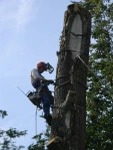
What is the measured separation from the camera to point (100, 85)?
1271 cm

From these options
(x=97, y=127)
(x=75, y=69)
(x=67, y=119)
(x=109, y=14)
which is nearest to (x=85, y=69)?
(x=75, y=69)

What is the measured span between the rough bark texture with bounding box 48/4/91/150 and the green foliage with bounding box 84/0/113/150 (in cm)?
390

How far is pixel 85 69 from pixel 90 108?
6678mm

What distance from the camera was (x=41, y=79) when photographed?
632 cm

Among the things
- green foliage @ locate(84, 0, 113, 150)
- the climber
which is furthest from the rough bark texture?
green foliage @ locate(84, 0, 113, 150)

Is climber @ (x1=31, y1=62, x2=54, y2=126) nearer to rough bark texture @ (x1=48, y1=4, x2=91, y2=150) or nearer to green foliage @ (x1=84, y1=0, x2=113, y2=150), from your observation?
rough bark texture @ (x1=48, y1=4, x2=91, y2=150)

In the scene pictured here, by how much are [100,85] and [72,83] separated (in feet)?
23.4

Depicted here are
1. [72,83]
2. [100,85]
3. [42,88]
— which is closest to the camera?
[72,83]

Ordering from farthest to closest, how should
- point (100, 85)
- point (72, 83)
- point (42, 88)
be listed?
1. point (100, 85)
2. point (42, 88)
3. point (72, 83)

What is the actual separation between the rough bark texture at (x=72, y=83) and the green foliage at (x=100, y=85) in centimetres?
390

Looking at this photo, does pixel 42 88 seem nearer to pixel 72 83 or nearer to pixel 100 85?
pixel 72 83

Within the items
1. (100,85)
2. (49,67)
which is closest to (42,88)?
(49,67)

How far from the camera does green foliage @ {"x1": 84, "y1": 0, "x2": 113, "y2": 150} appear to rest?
11438mm

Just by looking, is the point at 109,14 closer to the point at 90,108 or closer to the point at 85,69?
the point at 90,108
